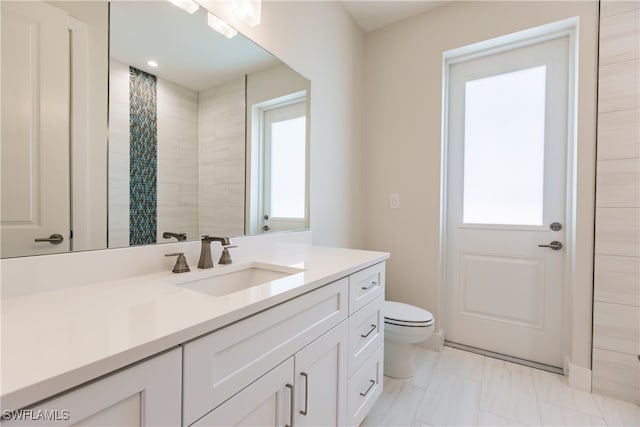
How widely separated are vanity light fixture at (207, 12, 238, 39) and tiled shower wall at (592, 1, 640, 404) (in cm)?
203

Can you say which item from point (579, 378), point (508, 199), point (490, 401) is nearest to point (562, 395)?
point (579, 378)

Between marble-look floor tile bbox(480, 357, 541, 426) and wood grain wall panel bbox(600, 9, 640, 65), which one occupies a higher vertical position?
wood grain wall panel bbox(600, 9, 640, 65)

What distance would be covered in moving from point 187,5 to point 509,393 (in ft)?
8.34

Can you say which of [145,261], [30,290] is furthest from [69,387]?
[145,261]

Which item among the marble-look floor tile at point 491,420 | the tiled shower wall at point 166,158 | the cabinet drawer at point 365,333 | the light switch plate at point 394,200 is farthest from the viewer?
the light switch plate at point 394,200

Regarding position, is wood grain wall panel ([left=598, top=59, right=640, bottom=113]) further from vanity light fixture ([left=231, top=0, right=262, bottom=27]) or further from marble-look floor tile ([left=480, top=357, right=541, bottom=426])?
vanity light fixture ([left=231, top=0, right=262, bottom=27])

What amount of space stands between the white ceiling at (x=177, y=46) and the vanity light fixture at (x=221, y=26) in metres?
0.02

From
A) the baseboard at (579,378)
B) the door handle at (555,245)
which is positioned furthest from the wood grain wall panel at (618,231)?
the baseboard at (579,378)

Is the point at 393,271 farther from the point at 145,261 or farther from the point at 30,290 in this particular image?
the point at 30,290

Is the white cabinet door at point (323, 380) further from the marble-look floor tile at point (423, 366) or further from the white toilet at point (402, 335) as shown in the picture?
the marble-look floor tile at point (423, 366)

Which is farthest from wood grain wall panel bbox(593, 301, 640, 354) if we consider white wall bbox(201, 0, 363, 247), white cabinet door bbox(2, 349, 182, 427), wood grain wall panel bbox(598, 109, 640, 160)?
white cabinet door bbox(2, 349, 182, 427)

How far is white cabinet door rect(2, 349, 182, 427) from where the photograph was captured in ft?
1.34

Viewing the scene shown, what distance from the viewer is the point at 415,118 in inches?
89.8

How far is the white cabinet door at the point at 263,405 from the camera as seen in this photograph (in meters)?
0.66
